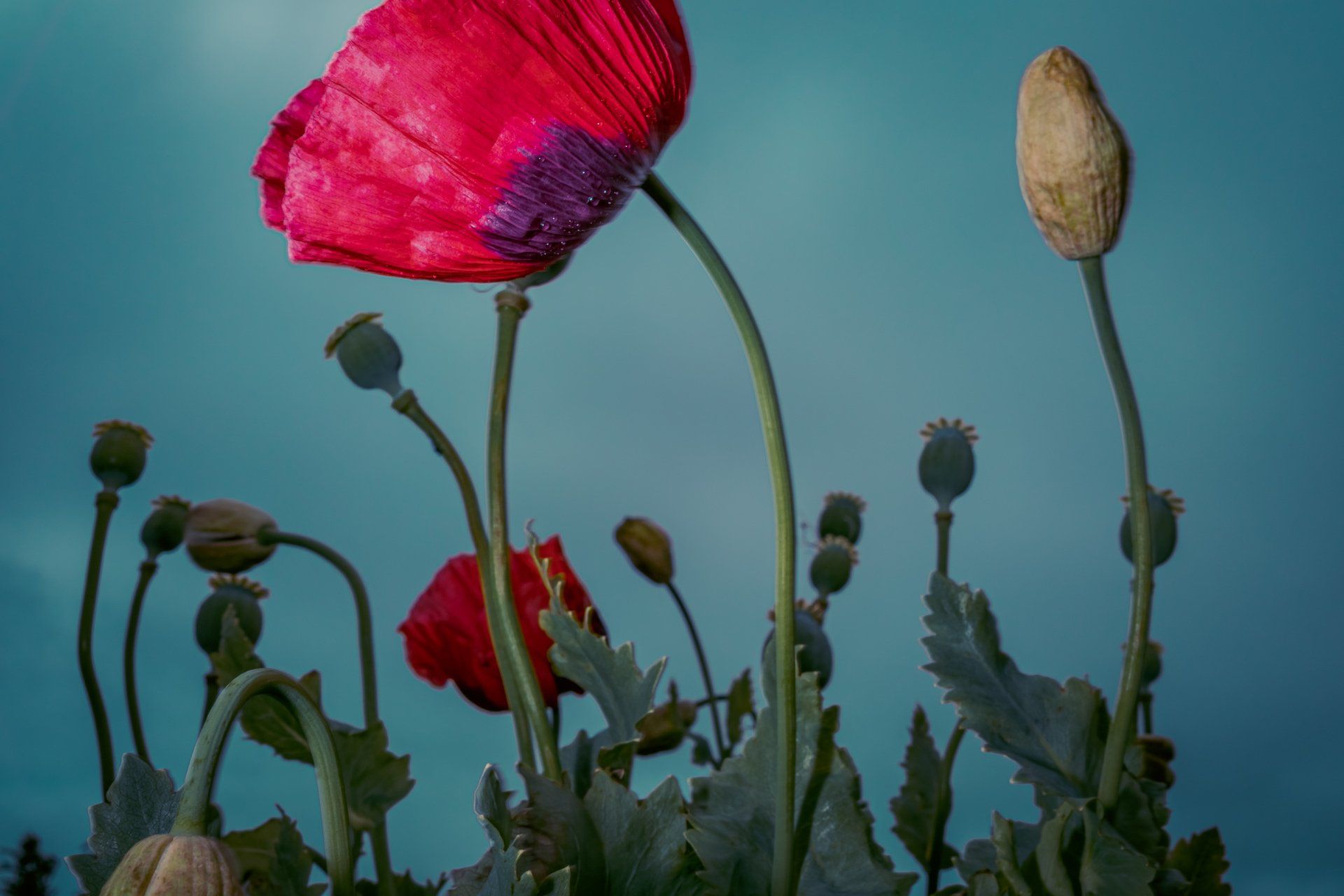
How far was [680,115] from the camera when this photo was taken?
34cm

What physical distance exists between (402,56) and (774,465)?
0.45ft

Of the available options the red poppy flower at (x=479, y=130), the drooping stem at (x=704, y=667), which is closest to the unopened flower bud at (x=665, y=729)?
the drooping stem at (x=704, y=667)

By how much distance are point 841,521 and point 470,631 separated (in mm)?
241

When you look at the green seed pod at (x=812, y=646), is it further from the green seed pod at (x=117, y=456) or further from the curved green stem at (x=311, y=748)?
the green seed pod at (x=117, y=456)

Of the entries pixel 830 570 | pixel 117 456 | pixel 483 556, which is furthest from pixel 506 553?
pixel 117 456

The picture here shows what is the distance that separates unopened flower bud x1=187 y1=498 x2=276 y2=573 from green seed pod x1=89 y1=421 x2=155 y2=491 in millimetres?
79

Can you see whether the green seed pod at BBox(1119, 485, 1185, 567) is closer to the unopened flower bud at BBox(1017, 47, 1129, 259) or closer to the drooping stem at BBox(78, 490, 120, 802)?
the unopened flower bud at BBox(1017, 47, 1129, 259)

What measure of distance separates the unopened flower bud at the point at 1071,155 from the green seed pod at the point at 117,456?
1.74ft

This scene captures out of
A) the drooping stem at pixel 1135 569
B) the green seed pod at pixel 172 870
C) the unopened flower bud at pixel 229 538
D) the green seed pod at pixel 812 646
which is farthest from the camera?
the unopened flower bud at pixel 229 538

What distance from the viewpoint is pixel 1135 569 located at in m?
0.36

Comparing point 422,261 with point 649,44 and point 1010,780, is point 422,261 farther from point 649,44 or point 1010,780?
point 1010,780

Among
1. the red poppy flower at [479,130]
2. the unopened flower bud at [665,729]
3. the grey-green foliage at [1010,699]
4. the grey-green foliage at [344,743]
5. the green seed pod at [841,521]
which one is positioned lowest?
the grey-green foliage at [344,743]

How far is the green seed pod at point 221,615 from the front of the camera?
62 cm

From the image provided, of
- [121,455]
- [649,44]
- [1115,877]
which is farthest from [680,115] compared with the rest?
[121,455]
